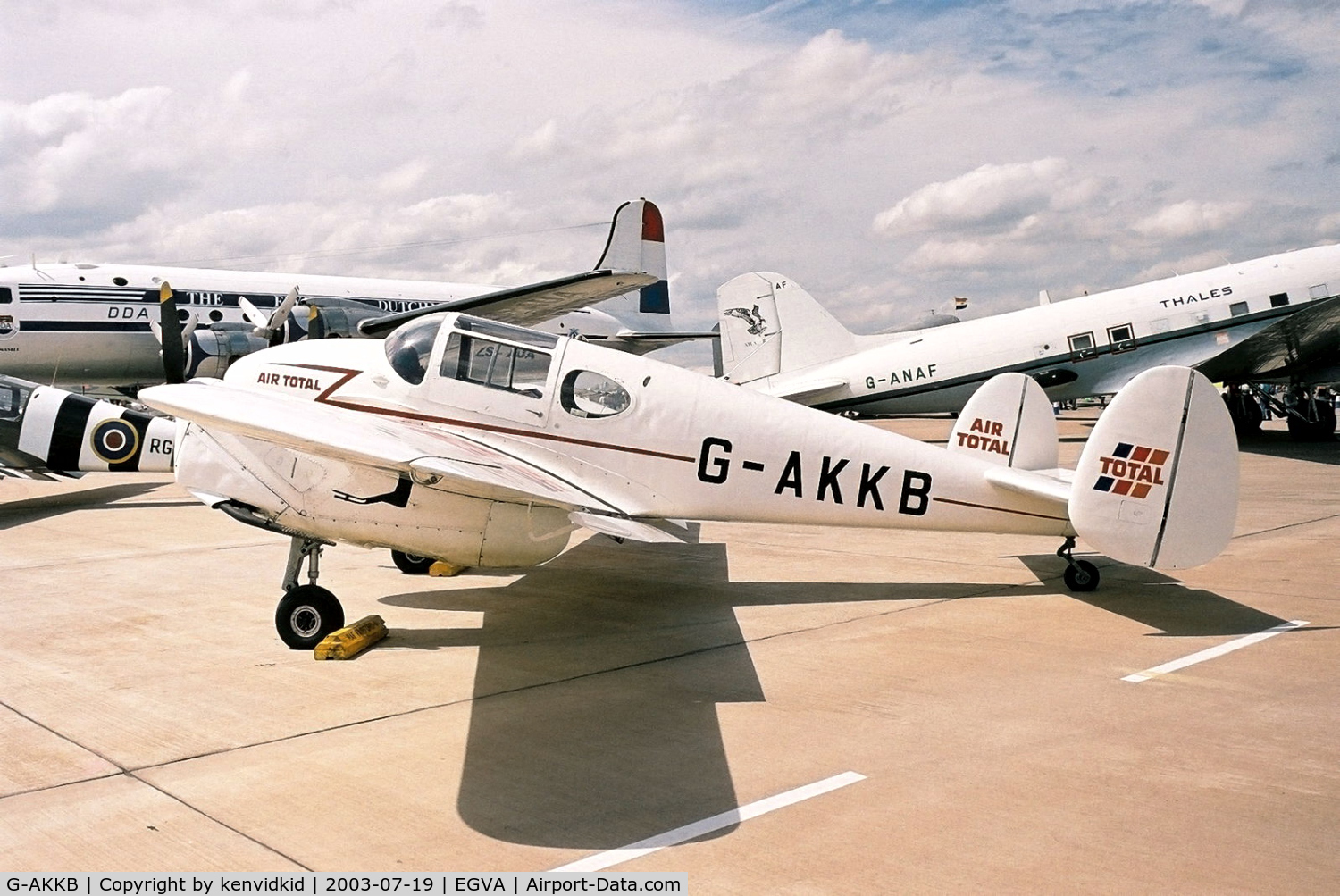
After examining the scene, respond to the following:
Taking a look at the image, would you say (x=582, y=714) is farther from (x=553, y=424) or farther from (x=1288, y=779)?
(x=1288, y=779)

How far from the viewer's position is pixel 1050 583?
9.52 meters

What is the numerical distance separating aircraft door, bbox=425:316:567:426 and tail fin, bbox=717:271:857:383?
15975 mm

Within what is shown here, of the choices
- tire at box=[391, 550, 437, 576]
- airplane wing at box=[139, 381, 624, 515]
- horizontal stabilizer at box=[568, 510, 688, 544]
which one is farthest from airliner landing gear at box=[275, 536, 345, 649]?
tire at box=[391, 550, 437, 576]

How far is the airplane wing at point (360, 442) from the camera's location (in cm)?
620

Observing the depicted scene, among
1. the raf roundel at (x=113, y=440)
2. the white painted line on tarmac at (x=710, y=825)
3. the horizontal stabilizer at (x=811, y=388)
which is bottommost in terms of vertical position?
the white painted line on tarmac at (x=710, y=825)

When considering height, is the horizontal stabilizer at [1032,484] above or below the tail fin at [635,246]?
below

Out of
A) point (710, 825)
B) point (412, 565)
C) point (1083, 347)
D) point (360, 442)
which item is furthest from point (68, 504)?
point (1083, 347)

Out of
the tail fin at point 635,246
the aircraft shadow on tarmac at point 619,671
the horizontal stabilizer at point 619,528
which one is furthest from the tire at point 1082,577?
the tail fin at point 635,246

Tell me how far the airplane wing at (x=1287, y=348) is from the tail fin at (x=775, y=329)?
8901 millimetres

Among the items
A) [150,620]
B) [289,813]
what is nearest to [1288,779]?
[289,813]

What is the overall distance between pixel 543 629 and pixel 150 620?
3.30m

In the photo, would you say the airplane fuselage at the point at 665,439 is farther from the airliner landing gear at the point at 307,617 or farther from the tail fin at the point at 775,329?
the tail fin at the point at 775,329

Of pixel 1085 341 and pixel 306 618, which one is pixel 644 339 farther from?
pixel 306 618

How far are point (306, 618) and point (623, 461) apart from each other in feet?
8.95
